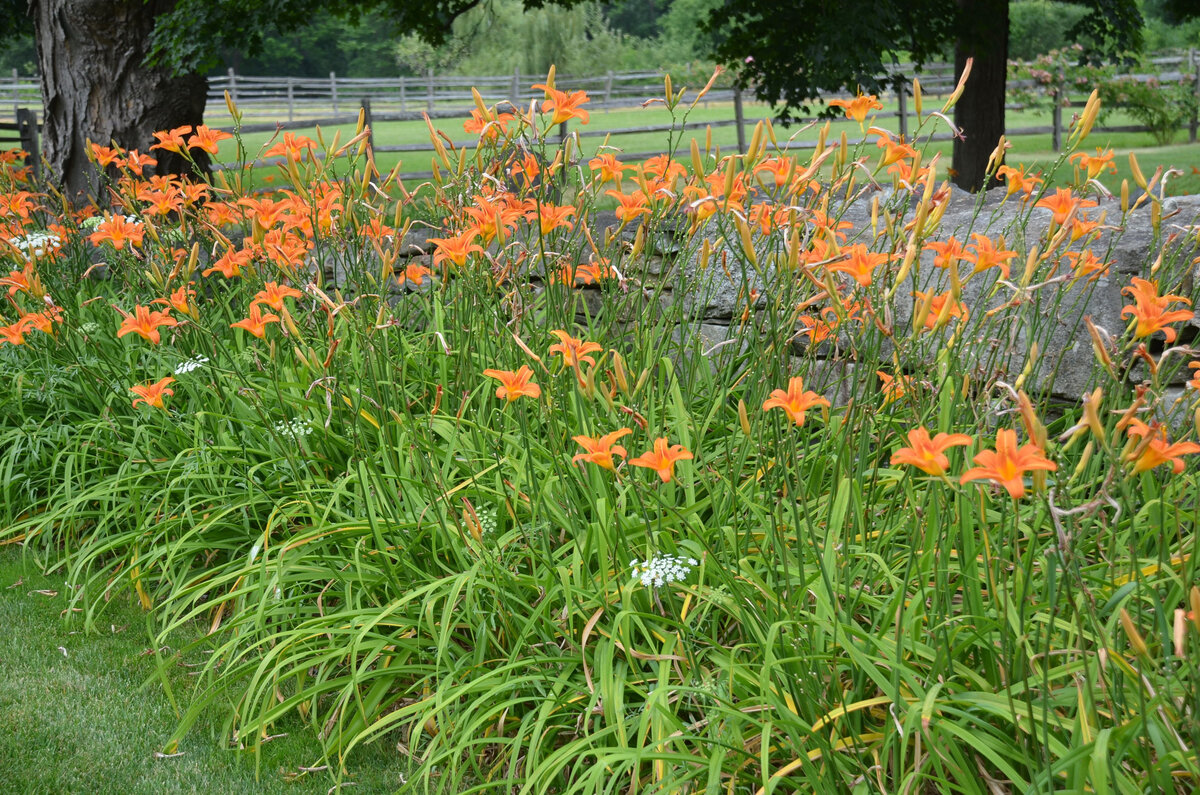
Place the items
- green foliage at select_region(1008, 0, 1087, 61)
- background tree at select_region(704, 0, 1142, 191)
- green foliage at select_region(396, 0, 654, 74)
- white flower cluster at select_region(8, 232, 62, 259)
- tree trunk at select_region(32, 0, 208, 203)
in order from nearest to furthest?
white flower cluster at select_region(8, 232, 62, 259), tree trunk at select_region(32, 0, 208, 203), background tree at select_region(704, 0, 1142, 191), green foliage at select_region(1008, 0, 1087, 61), green foliage at select_region(396, 0, 654, 74)

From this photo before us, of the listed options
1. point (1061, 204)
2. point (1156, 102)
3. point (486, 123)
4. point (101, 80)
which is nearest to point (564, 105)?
point (486, 123)

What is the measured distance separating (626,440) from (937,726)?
105 centimetres

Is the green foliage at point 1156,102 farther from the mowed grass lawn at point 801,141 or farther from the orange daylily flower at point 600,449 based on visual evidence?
the orange daylily flower at point 600,449

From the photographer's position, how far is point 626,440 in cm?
249

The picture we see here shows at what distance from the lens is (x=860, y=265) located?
1.92 metres

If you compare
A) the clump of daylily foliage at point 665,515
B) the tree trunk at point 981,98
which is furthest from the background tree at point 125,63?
the tree trunk at point 981,98

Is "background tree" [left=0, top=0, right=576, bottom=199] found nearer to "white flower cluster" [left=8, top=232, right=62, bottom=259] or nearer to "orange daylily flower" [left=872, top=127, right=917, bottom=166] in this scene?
"white flower cluster" [left=8, top=232, right=62, bottom=259]

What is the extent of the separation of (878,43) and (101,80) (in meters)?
4.79

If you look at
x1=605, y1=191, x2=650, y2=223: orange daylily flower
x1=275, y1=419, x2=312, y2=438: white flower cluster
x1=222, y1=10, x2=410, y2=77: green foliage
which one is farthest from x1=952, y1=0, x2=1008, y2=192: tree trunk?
x1=222, y1=10, x2=410, y2=77: green foliage

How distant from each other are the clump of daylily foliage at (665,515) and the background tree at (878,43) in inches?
121

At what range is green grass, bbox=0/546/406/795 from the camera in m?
2.24

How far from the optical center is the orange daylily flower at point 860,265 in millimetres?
1868

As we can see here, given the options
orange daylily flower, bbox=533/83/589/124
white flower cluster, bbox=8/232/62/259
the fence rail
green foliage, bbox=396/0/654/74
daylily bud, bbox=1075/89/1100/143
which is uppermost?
green foliage, bbox=396/0/654/74

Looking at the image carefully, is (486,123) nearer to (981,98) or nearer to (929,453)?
(929,453)
